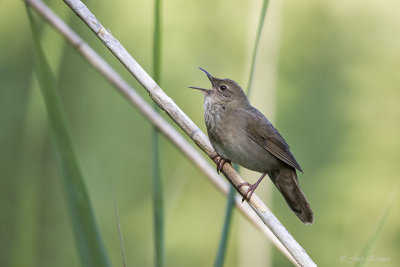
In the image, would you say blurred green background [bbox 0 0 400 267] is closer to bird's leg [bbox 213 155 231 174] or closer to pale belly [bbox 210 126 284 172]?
pale belly [bbox 210 126 284 172]

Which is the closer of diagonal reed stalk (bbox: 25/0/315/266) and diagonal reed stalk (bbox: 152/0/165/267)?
diagonal reed stalk (bbox: 152/0/165/267)

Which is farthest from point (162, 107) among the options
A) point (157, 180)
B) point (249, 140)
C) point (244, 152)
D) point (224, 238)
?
point (249, 140)

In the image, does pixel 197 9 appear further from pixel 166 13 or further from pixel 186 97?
pixel 186 97

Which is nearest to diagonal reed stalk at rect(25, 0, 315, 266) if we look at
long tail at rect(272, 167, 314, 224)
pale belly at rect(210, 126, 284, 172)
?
pale belly at rect(210, 126, 284, 172)

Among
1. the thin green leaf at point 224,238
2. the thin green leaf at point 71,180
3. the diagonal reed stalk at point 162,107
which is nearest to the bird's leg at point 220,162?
the diagonal reed stalk at point 162,107

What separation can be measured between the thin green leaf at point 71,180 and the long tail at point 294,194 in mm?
1852

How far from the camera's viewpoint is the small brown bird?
127 inches

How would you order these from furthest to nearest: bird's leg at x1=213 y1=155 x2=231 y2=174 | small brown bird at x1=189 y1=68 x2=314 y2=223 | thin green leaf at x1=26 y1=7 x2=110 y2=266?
small brown bird at x1=189 y1=68 x2=314 y2=223 < bird's leg at x1=213 y1=155 x2=231 y2=174 < thin green leaf at x1=26 y1=7 x2=110 y2=266

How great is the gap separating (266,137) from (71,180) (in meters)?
1.97

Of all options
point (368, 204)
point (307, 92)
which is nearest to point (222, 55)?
point (307, 92)

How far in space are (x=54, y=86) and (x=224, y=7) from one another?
7.85 m

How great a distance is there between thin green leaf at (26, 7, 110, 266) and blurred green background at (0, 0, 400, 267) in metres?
4.45

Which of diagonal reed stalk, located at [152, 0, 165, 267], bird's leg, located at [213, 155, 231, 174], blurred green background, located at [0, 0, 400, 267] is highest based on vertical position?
diagonal reed stalk, located at [152, 0, 165, 267]

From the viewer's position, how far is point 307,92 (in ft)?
27.6
